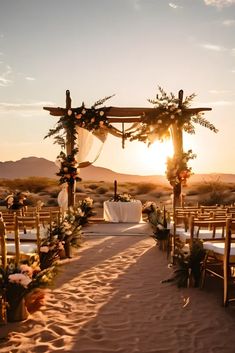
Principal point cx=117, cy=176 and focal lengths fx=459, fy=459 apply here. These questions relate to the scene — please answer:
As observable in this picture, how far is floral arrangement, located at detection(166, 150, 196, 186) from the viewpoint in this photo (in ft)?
46.9

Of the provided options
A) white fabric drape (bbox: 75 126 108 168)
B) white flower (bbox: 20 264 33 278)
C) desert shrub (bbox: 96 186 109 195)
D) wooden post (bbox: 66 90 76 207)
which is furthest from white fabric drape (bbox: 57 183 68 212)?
desert shrub (bbox: 96 186 109 195)

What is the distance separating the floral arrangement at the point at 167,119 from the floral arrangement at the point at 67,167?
8.31ft

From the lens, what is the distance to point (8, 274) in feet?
15.5

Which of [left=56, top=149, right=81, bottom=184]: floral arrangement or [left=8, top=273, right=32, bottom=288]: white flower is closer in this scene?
[left=8, top=273, right=32, bottom=288]: white flower

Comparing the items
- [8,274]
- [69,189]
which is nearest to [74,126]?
[69,189]

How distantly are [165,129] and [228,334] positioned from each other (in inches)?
432

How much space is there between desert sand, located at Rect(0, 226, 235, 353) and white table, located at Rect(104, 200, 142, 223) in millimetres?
8208

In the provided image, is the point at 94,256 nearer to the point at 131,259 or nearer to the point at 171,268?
the point at 131,259

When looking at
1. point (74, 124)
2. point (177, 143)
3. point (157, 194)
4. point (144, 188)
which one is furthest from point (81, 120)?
point (144, 188)

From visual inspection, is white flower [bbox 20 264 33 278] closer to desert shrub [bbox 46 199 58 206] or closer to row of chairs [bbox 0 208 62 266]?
row of chairs [bbox 0 208 62 266]

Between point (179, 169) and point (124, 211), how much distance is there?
2701 mm

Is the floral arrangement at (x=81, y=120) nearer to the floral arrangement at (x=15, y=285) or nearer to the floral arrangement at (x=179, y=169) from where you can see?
the floral arrangement at (x=179, y=169)

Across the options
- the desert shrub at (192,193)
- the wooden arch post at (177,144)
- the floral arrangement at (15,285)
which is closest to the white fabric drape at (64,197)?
the wooden arch post at (177,144)

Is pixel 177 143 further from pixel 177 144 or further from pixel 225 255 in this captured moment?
pixel 225 255
